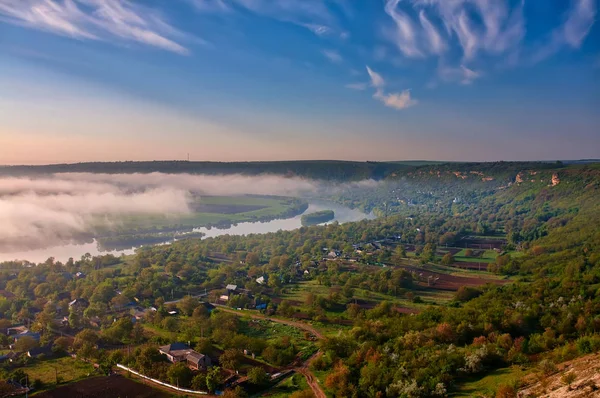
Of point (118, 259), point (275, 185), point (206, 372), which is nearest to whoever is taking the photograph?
point (206, 372)

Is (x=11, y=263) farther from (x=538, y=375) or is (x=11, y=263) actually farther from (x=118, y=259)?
(x=538, y=375)

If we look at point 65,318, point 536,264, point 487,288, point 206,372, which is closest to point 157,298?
point 65,318

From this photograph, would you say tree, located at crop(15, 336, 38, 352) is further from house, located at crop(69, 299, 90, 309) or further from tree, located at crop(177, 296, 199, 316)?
tree, located at crop(177, 296, 199, 316)

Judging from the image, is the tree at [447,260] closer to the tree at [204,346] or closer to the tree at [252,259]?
the tree at [252,259]

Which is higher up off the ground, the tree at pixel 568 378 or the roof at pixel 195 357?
the tree at pixel 568 378

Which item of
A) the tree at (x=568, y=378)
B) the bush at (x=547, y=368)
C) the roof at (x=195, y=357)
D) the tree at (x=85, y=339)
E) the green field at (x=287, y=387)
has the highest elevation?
the tree at (x=568, y=378)

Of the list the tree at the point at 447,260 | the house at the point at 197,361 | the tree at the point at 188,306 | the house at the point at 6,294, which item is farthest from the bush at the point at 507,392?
the tree at the point at 447,260
